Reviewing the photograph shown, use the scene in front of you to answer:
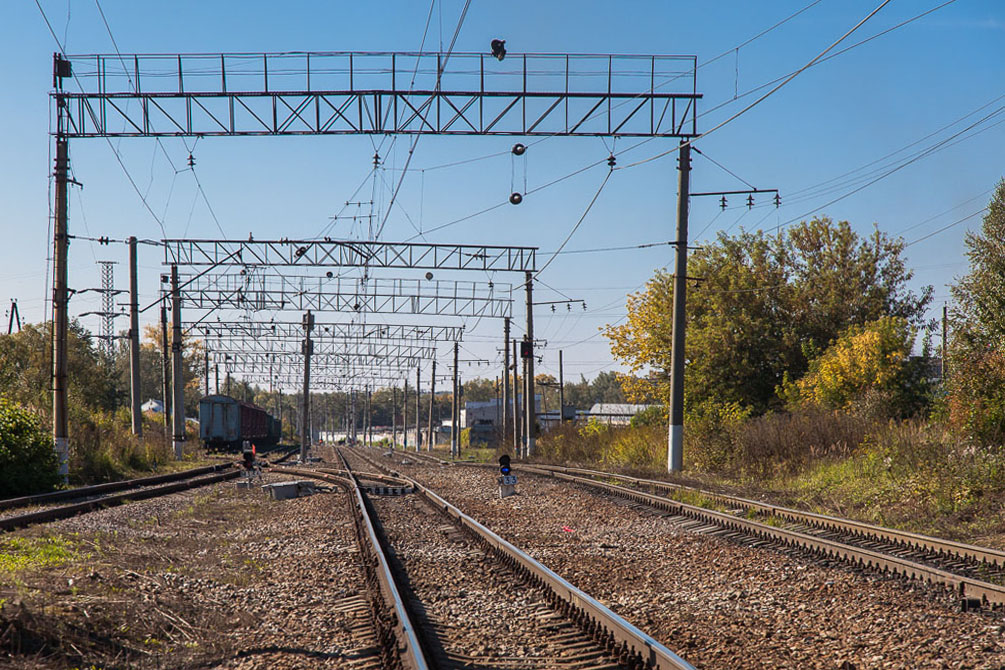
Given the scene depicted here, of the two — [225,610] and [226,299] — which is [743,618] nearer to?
[225,610]

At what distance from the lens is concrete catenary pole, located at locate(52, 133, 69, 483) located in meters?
22.1

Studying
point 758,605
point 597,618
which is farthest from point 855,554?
point 597,618

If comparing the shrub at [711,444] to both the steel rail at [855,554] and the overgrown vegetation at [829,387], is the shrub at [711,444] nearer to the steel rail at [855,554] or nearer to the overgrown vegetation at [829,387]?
the overgrown vegetation at [829,387]

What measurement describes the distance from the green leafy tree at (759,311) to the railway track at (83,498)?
20.1 metres

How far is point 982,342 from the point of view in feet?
72.6

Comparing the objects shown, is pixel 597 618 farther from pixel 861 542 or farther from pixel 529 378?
pixel 529 378

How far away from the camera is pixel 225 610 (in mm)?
8477

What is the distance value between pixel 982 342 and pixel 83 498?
69.7 feet

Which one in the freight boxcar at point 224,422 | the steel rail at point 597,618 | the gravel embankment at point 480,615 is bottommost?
the freight boxcar at point 224,422

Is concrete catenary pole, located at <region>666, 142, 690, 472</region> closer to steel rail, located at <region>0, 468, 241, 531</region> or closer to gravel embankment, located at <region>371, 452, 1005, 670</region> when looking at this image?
gravel embankment, located at <region>371, 452, 1005, 670</region>

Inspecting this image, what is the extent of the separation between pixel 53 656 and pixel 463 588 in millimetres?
4077

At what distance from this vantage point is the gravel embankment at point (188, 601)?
Answer: 658 cm

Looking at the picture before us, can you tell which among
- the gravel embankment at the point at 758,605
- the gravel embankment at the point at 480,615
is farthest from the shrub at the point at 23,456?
the gravel embankment at the point at 758,605

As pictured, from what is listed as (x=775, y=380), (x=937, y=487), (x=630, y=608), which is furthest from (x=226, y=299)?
(x=630, y=608)
